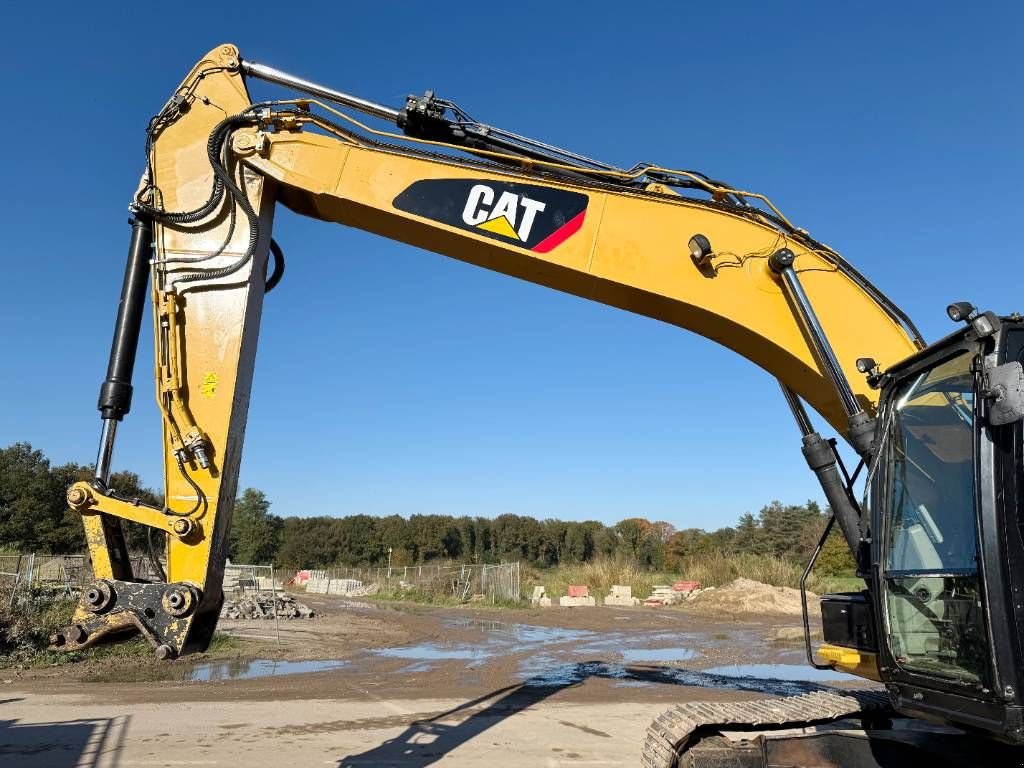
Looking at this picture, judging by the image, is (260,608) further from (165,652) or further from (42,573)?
(165,652)

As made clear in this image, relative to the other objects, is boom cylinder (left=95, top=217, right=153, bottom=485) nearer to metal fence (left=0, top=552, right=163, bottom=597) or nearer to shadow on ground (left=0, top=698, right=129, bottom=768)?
shadow on ground (left=0, top=698, right=129, bottom=768)

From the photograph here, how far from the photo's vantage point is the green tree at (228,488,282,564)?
7125cm

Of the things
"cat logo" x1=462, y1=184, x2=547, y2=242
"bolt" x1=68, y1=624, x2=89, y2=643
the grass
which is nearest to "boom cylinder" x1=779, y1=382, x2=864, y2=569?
"cat logo" x1=462, y1=184, x2=547, y2=242

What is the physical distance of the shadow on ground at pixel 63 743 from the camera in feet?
25.9

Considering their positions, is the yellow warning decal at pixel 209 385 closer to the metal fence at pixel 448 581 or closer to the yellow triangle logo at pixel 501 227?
the yellow triangle logo at pixel 501 227

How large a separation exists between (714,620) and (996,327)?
2409cm

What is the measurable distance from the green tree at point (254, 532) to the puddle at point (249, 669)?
57.9 metres

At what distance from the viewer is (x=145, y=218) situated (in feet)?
17.0

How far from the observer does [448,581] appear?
36.1 m

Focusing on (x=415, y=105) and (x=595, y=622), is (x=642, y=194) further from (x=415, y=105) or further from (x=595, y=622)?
(x=595, y=622)

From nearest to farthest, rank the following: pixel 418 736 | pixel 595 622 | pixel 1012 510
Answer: pixel 1012 510 < pixel 418 736 < pixel 595 622

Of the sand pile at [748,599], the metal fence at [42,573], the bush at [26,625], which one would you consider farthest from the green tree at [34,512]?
the sand pile at [748,599]

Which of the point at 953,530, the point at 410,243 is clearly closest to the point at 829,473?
the point at 953,530

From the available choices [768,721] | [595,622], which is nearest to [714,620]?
[595,622]
